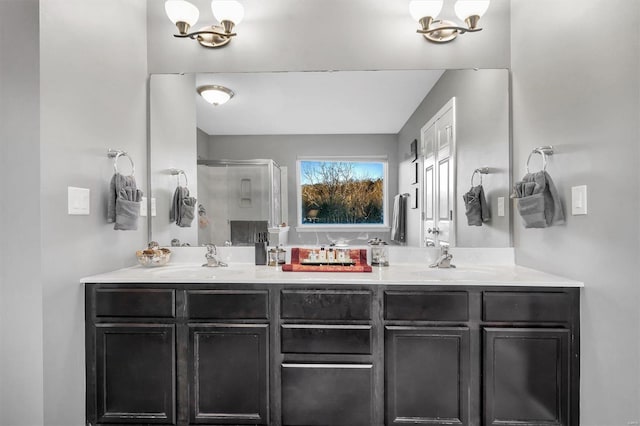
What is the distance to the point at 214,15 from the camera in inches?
84.2

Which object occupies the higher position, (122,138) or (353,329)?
(122,138)

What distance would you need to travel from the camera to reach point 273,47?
2273 mm

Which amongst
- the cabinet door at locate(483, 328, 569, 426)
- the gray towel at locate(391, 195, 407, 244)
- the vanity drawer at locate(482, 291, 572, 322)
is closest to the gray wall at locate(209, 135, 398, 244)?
the gray towel at locate(391, 195, 407, 244)

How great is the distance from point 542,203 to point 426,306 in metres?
0.77

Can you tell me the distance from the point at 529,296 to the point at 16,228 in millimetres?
2361

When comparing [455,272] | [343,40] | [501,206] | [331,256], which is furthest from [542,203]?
[343,40]

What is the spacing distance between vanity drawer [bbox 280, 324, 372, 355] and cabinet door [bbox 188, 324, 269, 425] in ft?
0.41

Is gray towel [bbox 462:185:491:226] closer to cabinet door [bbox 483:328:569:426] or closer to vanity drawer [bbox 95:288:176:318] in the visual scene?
cabinet door [bbox 483:328:569:426]

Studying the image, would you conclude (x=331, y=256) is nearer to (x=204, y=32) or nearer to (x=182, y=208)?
(x=182, y=208)

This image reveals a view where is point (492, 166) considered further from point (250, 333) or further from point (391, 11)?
point (250, 333)

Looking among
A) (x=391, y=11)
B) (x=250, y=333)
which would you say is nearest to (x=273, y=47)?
(x=391, y=11)

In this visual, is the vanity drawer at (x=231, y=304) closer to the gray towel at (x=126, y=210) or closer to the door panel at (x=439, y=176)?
the gray towel at (x=126, y=210)

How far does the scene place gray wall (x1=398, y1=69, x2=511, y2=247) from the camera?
7.18ft

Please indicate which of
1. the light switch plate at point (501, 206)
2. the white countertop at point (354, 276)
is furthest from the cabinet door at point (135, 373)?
the light switch plate at point (501, 206)
